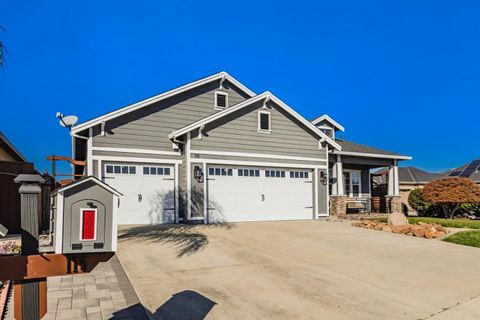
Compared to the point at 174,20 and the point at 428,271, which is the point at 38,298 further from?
the point at 174,20

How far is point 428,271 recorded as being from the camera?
684cm

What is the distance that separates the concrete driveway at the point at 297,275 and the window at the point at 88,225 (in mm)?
2362

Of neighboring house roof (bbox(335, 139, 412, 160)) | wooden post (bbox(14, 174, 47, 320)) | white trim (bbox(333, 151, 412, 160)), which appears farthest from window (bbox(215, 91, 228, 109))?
wooden post (bbox(14, 174, 47, 320))

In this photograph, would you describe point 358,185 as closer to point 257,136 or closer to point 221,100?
point 257,136

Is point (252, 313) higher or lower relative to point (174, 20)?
lower

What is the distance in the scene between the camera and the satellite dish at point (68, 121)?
1204 centimetres

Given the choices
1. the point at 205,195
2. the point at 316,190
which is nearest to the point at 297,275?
the point at 205,195

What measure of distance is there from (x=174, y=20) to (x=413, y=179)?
945 inches

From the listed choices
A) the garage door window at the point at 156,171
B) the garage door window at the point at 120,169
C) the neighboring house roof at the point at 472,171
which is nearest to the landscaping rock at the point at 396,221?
the garage door window at the point at 156,171

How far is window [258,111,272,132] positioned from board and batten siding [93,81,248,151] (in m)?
2.22

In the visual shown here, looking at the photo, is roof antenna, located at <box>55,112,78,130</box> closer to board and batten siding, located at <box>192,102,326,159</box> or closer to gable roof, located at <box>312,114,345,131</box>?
board and batten siding, located at <box>192,102,326,159</box>

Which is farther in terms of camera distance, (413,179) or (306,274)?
(413,179)

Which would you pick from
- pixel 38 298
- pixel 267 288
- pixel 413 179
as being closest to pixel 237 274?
pixel 267 288

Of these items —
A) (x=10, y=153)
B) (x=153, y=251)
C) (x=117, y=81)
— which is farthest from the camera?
(x=117, y=81)
